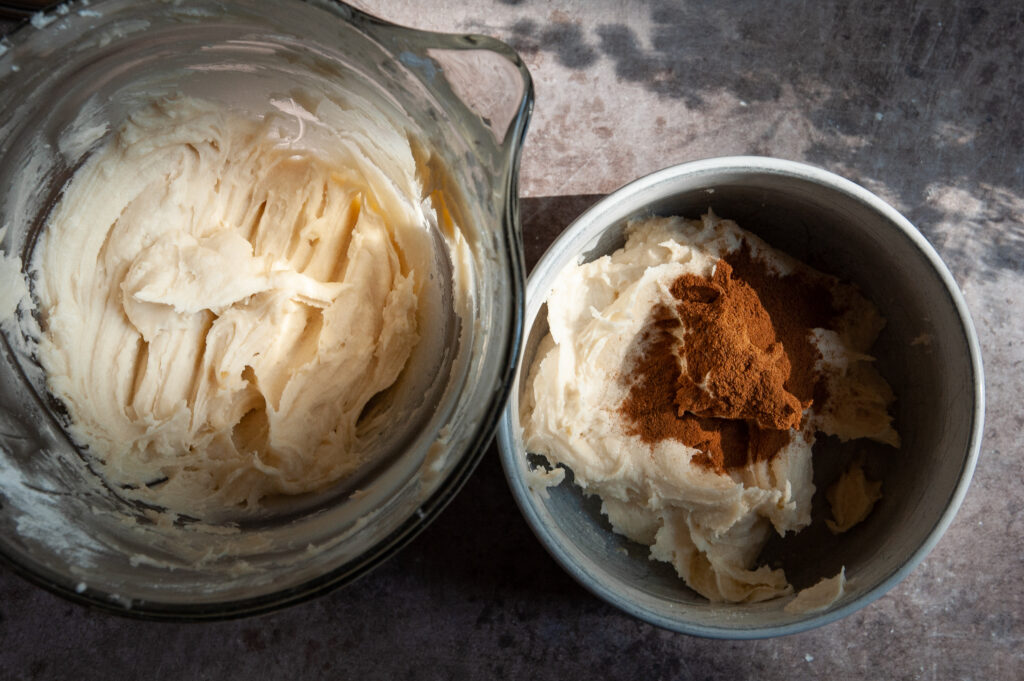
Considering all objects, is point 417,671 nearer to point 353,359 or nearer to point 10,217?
point 353,359

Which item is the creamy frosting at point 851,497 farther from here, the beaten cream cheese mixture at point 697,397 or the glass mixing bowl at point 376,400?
the glass mixing bowl at point 376,400

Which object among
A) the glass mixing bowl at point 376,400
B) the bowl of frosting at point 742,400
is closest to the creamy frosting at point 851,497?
the bowl of frosting at point 742,400

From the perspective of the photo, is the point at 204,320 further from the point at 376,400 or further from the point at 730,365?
the point at 730,365

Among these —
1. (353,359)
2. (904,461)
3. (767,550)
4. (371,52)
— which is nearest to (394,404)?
(353,359)

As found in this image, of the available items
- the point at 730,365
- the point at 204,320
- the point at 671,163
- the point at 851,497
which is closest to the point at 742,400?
the point at 730,365

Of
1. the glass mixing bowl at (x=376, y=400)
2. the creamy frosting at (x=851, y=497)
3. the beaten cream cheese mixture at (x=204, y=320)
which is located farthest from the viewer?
the creamy frosting at (x=851, y=497)

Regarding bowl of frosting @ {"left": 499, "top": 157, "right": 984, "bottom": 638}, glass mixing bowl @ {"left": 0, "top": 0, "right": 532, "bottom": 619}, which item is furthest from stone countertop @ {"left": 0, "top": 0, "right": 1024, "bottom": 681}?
glass mixing bowl @ {"left": 0, "top": 0, "right": 532, "bottom": 619}
